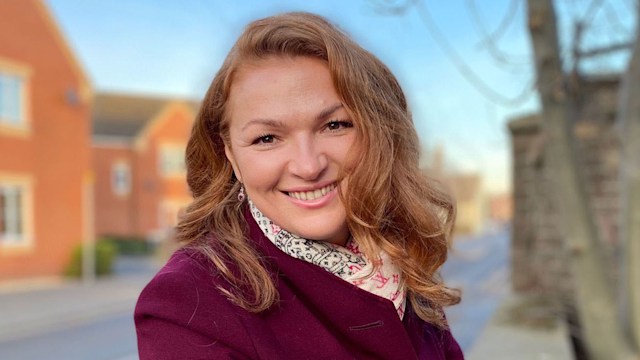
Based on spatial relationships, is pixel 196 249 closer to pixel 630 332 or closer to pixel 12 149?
pixel 630 332

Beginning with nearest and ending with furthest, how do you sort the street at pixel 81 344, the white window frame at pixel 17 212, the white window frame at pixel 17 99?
the street at pixel 81 344 < the white window frame at pixel 17 99 < the white window frame at pixel 17 212

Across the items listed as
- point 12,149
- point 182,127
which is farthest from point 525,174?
point 182,127

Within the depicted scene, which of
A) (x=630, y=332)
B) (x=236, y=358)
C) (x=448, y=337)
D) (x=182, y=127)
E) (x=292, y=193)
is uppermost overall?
(x=182, y=127)

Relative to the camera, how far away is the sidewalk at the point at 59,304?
34.8ft

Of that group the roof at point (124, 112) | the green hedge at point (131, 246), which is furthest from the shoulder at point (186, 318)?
the roof at point (124, 112)

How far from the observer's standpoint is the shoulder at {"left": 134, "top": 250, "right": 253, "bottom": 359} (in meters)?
1.05

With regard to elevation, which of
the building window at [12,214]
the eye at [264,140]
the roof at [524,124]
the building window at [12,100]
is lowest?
the building window at [12,214]

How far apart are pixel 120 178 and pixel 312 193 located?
33.0 m

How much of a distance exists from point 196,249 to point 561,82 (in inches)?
124

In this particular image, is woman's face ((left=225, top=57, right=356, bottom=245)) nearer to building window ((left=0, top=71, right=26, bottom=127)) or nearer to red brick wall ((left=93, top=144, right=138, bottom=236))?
building window ((left=0, top=71, right=26, bottom=127))

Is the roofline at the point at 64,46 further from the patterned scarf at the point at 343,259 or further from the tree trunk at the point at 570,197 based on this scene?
the patterned scarf at the point at 343,259

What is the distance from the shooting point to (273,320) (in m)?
1.19

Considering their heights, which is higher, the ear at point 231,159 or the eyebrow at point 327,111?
the eyebrow at point 327,111

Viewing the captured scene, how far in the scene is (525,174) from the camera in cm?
1015
